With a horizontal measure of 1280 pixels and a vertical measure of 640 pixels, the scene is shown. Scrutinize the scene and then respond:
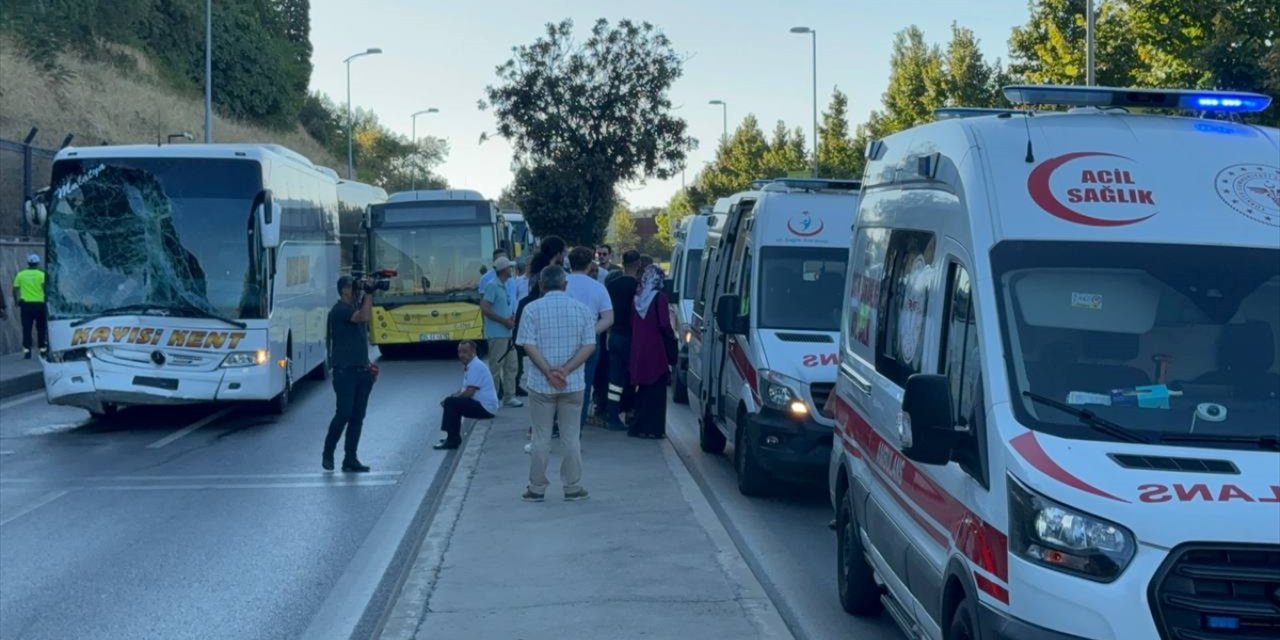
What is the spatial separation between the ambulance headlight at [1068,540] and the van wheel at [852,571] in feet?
9.22

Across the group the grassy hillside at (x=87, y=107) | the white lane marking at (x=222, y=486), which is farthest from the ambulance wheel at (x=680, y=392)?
the grassy hillside at (x=87, y=107)

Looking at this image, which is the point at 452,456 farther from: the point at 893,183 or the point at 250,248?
the point at 893,183

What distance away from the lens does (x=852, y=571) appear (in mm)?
7957

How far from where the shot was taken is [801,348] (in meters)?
11.7

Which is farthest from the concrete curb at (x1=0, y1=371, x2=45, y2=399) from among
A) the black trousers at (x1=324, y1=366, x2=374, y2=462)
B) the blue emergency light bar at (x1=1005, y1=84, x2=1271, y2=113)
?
the blue emergency light bar at (x1=1005, y1=84, x2=1271, y2=113)

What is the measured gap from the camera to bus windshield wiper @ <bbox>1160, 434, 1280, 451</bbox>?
5.14m

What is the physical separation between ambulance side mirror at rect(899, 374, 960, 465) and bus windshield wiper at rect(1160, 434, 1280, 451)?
2.38 feet

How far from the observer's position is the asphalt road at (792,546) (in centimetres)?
804

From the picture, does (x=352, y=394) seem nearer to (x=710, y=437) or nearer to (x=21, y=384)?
(x=710, y=437)

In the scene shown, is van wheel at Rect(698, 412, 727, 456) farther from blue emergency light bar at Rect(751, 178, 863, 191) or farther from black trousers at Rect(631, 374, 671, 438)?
blue emergency light bar at Rect(751, 178, 863, 191)

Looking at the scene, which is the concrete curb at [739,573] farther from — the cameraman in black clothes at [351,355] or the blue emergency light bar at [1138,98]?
the cameraman in black clothes at [351,355]

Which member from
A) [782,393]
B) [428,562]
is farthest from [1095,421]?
[782,393]

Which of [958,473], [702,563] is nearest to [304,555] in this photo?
[702,563]

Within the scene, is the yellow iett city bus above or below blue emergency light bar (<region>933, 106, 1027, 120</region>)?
below
